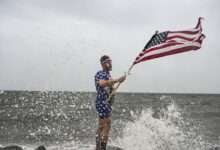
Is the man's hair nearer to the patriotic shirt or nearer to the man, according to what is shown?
the man

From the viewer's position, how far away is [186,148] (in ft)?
53.2

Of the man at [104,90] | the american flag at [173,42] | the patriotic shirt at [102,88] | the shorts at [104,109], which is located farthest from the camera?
the shorts at [104,109]

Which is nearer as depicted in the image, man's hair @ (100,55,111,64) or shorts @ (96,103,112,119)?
man's hair @ (100,55,111,64)

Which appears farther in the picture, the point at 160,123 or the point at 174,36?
the point at 160,123

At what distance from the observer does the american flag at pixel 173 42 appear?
940 centimetres

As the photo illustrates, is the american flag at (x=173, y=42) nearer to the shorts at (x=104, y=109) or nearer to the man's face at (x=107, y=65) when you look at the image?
the man's face at (x=107, y=65)

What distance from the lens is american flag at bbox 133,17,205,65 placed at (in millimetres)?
9398

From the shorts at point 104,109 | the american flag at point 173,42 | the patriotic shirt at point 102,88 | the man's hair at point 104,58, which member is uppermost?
the american flag at point 173,42

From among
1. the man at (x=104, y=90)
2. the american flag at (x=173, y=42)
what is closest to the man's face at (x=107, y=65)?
the man at (x=104, y=90)

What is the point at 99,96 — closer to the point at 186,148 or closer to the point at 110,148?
the point at 110,148

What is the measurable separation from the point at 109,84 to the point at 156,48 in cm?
144

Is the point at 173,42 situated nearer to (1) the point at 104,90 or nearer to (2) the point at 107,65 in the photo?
(2) the point at 107,65

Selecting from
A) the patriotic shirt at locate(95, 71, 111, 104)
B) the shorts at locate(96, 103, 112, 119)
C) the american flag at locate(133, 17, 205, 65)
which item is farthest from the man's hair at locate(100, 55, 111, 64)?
the shorts at locate(96, 103, 112, 119)

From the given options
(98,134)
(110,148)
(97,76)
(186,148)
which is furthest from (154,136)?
(97,76)
